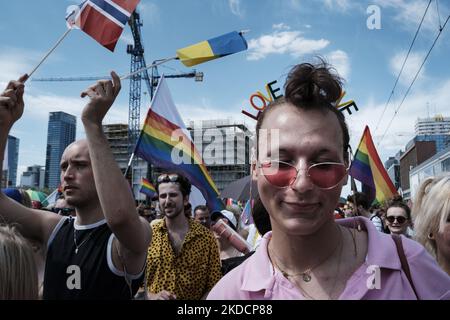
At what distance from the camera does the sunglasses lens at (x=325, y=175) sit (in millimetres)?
1317

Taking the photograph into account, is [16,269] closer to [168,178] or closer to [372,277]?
[372,277]

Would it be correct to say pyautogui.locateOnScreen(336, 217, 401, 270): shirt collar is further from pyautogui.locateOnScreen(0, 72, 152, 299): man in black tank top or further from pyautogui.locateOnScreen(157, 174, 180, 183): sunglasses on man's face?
pyautogui.locateOnScreen(157, 174, 180, 183): sunglasses on man's face

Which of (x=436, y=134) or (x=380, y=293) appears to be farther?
(x=436, y=134)

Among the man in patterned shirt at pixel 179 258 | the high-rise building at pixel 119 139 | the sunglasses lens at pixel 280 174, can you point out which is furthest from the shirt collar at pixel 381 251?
the high-rise building at pixel 119 139

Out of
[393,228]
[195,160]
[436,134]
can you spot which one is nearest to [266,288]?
[393,228]

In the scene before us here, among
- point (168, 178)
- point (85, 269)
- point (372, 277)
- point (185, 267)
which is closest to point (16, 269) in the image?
point (85, 269)

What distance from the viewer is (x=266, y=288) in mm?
1326

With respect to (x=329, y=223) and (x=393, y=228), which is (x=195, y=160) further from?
(x=329, y=223)

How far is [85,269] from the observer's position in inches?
84.4

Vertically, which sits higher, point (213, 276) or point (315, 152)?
point (315, 152)

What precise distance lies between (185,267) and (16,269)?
2105 millimetres

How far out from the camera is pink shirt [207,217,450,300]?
4.05ft

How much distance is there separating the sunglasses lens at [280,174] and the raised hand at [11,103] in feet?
5.19

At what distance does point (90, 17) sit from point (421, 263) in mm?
3247
